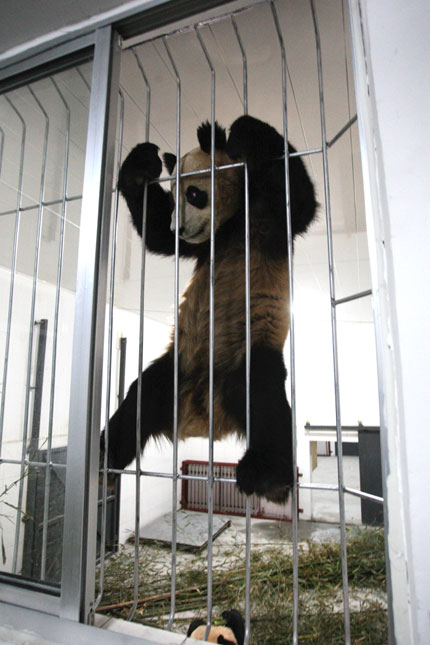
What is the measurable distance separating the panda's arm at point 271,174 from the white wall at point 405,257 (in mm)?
409

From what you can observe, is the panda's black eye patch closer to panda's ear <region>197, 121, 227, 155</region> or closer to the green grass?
panda's ear <region>197, 121, 227, 155</region>

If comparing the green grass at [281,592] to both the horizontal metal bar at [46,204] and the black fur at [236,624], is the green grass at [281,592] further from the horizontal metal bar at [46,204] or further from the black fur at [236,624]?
the horizontal metal bar at [46,204]

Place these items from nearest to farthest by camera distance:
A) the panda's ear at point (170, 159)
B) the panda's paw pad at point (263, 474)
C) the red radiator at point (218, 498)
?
the panda's paw pad at point (263, 474) → the panda's ear at point (170, 159) → the red radiator at point (218, 498)

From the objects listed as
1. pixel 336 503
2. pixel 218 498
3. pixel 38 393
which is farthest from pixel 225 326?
pixel 336 503

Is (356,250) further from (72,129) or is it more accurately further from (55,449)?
(55,449)

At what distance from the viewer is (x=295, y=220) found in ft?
4.03

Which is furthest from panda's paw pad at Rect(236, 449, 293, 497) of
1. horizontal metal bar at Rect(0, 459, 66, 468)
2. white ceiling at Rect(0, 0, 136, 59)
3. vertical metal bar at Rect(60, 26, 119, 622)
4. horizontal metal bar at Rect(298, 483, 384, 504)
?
white ceiling at Rect(0, 0, 136, 59)

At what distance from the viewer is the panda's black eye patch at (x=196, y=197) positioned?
4.46 ft

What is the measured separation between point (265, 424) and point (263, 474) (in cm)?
13

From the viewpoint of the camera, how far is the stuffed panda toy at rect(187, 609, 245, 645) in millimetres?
1197

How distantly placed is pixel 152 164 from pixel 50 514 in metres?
1.02

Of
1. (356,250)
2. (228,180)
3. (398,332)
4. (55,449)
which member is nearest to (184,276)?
(356,250)

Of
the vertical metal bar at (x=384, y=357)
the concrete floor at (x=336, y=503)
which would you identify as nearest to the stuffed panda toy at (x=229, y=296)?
the vertical metal bar at (x=384, y=357)

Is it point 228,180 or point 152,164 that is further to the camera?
point 228,180
